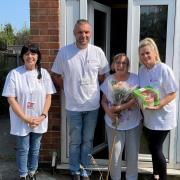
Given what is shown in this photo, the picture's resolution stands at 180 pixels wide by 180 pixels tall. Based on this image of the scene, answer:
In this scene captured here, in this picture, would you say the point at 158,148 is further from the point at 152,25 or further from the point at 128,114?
the point at 152,25

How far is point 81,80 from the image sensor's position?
416cm

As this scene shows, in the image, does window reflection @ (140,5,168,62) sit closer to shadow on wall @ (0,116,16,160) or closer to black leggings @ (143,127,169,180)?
black leggings @ (143,127,169,180)

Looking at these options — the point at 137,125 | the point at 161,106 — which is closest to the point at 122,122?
the point at 137,125

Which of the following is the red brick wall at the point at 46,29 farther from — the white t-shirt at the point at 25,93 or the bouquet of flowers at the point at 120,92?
the bouquet of flowers at the point at 120,92

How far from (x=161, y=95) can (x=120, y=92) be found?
0.46 m

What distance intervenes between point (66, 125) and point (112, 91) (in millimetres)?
1149

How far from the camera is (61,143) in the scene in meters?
4.90

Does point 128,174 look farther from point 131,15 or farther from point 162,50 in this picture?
point 131,15

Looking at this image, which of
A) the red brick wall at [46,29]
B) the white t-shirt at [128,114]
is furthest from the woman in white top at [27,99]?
the white t-shirt at [128,114]

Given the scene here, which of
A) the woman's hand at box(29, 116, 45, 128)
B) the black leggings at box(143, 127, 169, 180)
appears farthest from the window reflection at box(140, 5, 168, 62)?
the woman's hand at box(29, 116, 45, 128)

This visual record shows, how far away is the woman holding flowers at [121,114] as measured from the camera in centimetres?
397

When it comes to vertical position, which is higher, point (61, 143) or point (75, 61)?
point (75, 61)

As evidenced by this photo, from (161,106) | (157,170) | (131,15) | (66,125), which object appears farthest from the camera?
(66,125)

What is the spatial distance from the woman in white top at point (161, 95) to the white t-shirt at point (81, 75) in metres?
0.56
